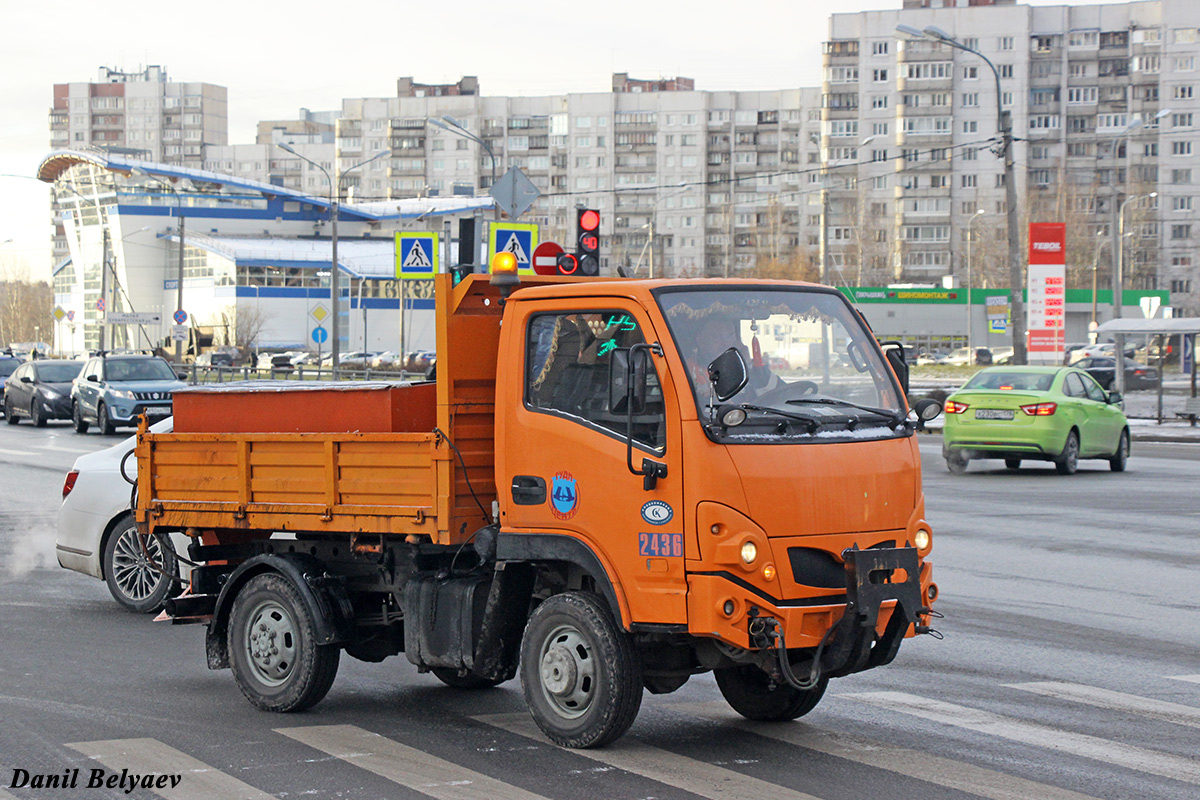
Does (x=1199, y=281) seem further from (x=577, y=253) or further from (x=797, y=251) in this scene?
(x=577, y=253)

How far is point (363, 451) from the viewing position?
6.89 m

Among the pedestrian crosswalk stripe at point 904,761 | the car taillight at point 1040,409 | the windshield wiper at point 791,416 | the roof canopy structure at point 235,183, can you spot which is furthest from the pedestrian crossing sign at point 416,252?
the roof canopy structure at point 235,183

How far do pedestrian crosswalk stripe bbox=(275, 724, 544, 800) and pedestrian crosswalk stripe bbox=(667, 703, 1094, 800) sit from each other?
1529 millimetres

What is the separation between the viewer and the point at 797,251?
127125mm

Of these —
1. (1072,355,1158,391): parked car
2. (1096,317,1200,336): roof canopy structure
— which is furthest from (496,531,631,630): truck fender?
(1072,355,1158,391): parked car

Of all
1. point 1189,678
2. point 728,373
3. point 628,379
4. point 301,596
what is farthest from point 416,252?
point 728,373

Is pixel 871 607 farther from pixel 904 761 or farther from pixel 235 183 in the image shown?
pixel 235 183

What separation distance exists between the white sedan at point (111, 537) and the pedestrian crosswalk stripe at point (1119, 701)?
6.06 m

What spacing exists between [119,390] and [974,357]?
62.6 m

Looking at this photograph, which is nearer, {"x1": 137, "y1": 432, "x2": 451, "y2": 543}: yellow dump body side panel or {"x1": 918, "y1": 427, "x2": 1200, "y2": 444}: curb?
{"x1": 137, "y1": 432, "x2": 451, "y2": 543}: yellow dump body side panel

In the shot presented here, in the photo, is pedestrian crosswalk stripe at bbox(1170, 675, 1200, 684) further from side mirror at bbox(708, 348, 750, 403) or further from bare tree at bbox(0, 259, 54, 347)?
bare tree at bbox(0, 259, 54, 347)

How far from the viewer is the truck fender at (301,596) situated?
23.4 ft

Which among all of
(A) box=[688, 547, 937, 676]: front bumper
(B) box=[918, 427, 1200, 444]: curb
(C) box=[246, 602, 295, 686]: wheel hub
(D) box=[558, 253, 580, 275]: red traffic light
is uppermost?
(D) box=[558, 253, 580, 275]: red traffic light

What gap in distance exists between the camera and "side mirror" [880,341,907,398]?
22.1ft
